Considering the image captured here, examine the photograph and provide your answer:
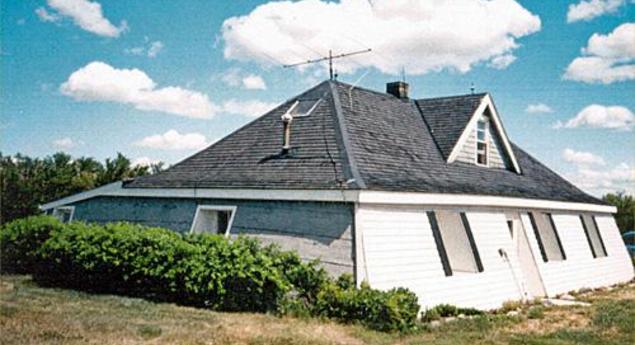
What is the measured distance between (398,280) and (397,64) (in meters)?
11.0

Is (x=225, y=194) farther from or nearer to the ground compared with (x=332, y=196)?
farther from the ground

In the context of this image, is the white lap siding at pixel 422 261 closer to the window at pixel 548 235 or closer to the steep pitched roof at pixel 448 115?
the steep pitched roof at pixel 448 115

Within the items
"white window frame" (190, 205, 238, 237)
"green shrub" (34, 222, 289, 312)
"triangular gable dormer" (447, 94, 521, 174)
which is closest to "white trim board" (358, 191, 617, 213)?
"triangular gable dormer" (447, 94, 521, 174)

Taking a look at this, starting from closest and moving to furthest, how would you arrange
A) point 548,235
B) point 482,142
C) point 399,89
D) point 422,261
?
point 422,261 < point 482,142 < point 548,235 < point 399,89

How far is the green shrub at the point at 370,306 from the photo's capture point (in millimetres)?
10047

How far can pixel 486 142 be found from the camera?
19391 millimetres

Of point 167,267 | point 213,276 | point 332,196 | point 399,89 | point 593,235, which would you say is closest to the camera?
point 213,276

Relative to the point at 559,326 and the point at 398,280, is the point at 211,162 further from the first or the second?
the point at 559,326

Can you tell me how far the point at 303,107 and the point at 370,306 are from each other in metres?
7.92

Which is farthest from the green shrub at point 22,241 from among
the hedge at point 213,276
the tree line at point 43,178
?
the tree line at point 43,178

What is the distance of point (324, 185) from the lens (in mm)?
12125

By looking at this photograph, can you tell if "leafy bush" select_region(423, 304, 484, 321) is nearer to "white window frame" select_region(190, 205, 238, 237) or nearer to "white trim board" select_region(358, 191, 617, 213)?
"white trim board" select_region(358, 191, 617, 213)

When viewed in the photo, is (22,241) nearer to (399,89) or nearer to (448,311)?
(448,311)

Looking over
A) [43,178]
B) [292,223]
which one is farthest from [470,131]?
[43,178]
